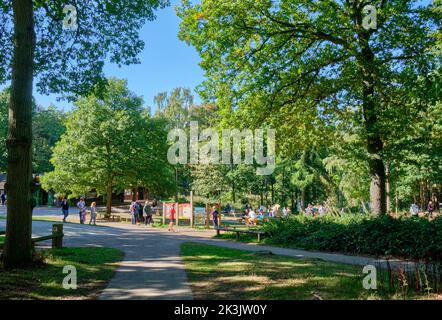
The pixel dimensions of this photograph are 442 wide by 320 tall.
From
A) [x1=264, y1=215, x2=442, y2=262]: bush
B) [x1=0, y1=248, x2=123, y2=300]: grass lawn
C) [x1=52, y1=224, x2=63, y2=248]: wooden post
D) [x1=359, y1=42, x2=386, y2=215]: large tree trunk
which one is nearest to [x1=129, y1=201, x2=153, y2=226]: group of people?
[x1=264, y1=215, x2=442, y2=262]: bush

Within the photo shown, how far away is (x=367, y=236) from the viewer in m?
14.1

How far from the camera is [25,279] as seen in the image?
830 cm

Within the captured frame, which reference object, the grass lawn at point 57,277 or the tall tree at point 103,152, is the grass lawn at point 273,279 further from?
the tall tree at point 103,152

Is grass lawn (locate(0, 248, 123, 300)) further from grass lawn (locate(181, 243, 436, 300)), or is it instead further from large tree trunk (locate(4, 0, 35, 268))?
grass lawn (locate(181, 243, 436, 300))

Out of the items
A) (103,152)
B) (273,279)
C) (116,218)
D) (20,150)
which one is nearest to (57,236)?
(20,150)

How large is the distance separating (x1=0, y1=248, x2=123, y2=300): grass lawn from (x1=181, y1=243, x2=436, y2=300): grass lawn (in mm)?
2011

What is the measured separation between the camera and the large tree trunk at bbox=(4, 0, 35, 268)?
31.1 feet

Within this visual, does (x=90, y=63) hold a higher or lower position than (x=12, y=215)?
higher

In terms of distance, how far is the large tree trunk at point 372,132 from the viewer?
14.8m
